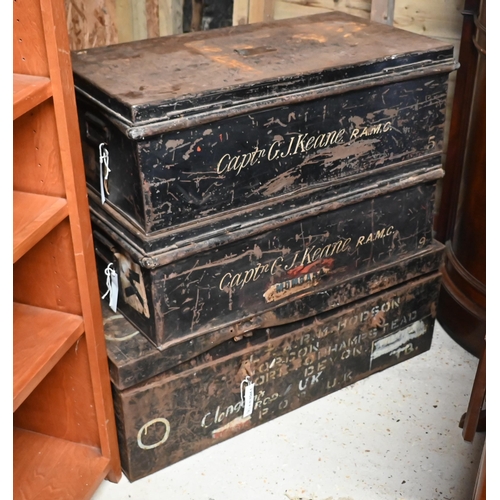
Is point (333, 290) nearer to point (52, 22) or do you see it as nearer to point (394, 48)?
point (394, 48)

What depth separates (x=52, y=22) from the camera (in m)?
1.38

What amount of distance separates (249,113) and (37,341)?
0.71 meters

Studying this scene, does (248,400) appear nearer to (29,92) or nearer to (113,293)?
(113,293)

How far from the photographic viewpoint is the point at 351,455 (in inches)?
79.9

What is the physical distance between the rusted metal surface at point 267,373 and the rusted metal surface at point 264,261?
4.1 inches

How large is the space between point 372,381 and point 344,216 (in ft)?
1.95

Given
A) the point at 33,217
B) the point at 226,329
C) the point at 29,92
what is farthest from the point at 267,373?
the point at 29,92

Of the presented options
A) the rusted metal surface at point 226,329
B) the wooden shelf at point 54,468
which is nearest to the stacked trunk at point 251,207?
the rusted metal surface at point 226,329

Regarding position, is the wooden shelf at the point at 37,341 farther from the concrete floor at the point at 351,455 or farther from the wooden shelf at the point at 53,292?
the concrete floor at the point at 351,455

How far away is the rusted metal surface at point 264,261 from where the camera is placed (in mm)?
1790

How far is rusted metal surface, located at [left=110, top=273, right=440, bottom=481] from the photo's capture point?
189cm

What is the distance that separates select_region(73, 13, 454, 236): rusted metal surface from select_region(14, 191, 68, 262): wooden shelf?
0.20 metres

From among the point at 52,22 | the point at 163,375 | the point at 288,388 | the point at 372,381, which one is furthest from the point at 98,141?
the point at 372,381
